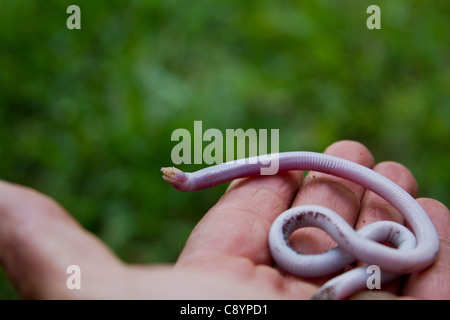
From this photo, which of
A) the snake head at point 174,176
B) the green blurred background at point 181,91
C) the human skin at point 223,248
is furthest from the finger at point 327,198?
the green blurred background at point 181,91

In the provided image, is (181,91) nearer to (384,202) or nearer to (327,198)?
(327,198)

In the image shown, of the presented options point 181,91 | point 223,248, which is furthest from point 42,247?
point 181,91

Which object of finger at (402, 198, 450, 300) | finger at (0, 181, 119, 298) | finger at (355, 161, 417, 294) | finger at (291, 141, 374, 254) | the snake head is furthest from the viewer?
the snake head
